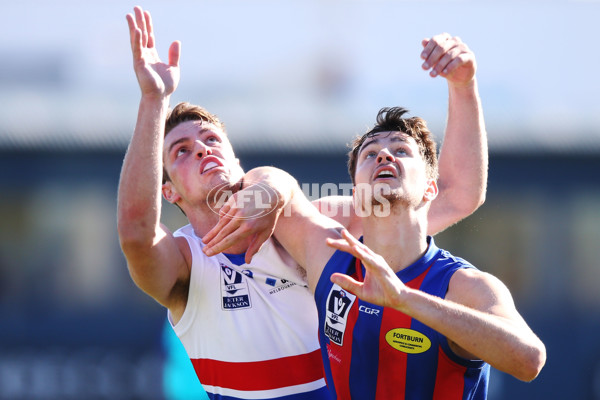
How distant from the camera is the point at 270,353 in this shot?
4582 mm

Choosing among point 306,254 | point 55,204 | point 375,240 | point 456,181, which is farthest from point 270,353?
point 55,204

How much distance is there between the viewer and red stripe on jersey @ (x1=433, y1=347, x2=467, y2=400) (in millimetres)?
3977

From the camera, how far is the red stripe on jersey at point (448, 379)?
3.98 metres

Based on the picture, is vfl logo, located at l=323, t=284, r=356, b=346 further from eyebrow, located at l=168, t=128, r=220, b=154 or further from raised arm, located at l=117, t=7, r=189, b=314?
eyebrow, located at l=168, t=128, r=220, b=154

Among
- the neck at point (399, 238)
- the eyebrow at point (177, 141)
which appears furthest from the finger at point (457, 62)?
the eyebrow at point (177, 141)

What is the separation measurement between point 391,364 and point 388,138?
132 cm

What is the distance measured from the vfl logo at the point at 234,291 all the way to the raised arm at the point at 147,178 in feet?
0.99

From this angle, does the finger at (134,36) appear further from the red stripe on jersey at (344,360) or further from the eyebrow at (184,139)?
the red stripe on jersey at (344,360)

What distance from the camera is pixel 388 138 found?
462 cm

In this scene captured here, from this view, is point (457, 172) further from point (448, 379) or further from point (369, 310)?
point (448, 379)

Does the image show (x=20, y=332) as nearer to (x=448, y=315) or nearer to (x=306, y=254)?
(x=306, y=254)

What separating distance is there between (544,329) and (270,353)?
1068 cm

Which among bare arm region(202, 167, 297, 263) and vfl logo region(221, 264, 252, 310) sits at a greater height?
bare arm region(202, 167, 297, 263)

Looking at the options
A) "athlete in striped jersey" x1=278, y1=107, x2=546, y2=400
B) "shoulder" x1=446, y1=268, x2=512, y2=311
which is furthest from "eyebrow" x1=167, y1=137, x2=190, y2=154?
"shoulder" x1=446, y1=268, x2=512, y2=311
